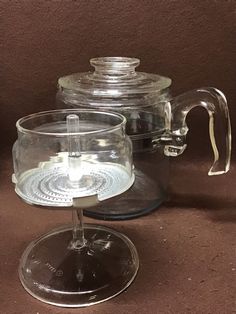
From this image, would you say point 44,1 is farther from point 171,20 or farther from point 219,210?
point 219,210

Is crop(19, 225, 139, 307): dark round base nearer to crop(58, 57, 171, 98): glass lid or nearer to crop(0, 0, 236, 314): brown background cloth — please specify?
crop(0, 0, 236, 314): brown background cloth

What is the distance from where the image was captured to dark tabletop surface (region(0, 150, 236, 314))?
0.45 meters

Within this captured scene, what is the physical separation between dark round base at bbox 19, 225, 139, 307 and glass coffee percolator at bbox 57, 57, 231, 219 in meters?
0.07

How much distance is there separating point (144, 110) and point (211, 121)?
89 mm

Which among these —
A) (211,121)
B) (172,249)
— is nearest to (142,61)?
(211,121)

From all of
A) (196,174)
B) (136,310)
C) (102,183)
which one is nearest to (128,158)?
(102,183)

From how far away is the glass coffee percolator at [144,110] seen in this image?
573mm

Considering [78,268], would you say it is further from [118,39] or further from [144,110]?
[118,39]

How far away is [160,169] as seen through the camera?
2.20 ft

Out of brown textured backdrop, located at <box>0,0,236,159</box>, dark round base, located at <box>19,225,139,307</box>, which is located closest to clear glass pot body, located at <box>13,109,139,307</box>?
dark round base, located at <box>19,225,139,307</box>

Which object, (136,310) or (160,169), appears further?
(160,169)

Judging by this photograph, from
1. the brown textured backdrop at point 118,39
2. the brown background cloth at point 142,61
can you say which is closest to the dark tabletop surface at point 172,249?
the brown background cloth at point 142,61

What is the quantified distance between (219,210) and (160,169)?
0.10 meters

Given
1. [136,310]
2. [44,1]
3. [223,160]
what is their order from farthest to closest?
[44,1]
[223,160]
[136,310]
